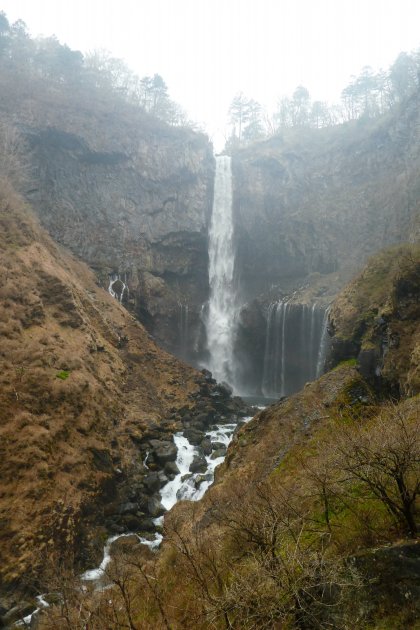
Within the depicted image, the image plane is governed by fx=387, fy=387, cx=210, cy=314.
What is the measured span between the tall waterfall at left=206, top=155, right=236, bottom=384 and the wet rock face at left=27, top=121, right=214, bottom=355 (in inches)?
56.9

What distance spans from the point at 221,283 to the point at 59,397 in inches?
1162

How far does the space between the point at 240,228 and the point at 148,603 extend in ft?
147

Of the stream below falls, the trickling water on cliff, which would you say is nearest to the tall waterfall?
the trickling water on cliff

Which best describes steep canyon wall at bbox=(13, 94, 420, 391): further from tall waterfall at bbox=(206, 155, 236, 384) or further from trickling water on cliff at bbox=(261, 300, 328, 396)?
Result: trickling water on cliff at bbox=(261, 300, 328, 396)

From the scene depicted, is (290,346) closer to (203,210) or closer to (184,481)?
(203,210)

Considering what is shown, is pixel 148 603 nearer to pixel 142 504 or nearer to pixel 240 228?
pixel 142 504

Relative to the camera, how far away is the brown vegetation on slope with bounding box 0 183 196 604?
13.5 metres

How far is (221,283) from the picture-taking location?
44.9 metres

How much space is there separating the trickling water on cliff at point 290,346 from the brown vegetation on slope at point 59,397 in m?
12.2

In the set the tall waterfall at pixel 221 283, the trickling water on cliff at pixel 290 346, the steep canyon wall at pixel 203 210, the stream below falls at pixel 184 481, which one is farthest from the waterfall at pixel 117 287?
the stream below falls at pixel 184 481

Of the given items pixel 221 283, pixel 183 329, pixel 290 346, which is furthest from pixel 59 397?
pixel 221 283

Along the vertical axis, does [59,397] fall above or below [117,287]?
below

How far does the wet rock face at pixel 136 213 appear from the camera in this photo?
37750 mm

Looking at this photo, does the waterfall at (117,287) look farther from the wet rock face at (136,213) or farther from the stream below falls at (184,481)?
the stream below falls at (184,481)
